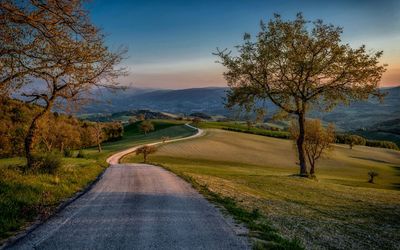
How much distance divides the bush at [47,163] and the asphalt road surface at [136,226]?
641 centimetres

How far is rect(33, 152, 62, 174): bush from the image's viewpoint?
2198 centimetres

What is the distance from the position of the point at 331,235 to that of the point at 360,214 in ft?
26.2

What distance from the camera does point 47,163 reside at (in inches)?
890

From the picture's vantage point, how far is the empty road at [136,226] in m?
9.43

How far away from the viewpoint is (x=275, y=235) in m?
11.0

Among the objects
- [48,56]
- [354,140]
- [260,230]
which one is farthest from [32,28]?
[354,140]

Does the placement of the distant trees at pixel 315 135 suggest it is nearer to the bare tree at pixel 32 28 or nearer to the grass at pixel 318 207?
the grass at pixel 318 207

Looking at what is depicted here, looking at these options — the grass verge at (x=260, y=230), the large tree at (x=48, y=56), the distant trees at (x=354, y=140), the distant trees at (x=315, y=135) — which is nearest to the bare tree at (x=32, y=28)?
the large tree at (x=48, y=56)

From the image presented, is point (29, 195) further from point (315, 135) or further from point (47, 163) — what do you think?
point (315, 135)

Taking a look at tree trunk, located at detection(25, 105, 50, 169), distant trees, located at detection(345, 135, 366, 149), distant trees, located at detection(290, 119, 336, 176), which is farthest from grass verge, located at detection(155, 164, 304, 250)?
distant trees, located at detection(345, 135, 366, 149)

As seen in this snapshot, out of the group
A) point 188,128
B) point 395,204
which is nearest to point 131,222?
point 395,204

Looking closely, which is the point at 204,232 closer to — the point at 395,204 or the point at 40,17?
the point at 40,17

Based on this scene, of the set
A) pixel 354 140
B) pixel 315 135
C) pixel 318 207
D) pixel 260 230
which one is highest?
pixel 260 230

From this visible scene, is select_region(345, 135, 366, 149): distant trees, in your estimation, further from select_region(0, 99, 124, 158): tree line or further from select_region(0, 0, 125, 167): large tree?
select_region(0, 0, 125, 167): large tree
